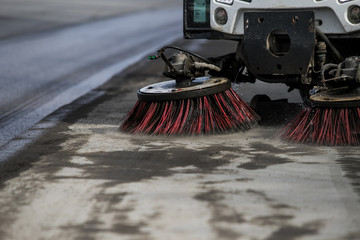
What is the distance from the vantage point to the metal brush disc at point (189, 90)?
6.41m

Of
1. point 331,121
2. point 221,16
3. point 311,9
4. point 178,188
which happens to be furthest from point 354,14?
Result: point 178,188

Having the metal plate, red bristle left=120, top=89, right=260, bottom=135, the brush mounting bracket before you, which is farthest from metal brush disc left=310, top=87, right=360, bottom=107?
the brush mounting bracket

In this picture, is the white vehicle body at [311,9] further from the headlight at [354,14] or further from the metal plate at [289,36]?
the metal plate at [289,36]

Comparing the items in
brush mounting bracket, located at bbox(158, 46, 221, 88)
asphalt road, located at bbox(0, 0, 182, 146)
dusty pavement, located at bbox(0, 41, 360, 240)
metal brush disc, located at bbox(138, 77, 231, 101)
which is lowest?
asphalt road, located at bbox(0, 0, 182, 146)

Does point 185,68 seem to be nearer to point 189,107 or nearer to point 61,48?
point 189,107

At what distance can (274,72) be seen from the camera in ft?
20.9

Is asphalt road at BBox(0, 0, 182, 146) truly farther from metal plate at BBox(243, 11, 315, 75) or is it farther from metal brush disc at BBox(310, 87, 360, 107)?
metal brush disc at BBox(310, 87, 360, 107)

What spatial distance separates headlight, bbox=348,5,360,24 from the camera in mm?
6156

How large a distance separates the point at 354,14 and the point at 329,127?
88cm

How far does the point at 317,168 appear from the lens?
209 inches

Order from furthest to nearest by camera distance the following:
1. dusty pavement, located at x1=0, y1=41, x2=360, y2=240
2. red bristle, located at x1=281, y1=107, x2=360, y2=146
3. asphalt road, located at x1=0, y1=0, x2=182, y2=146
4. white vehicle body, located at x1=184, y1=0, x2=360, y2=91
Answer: asphalt road, located at x1=0, y1=0, x2=182, y2=146
white vehicle body, located at x1=184, y1=0, x2=360, y2=91
red bristle, located at x1=281, y1=107, x2=360, y2=146
dusty pavement, located at x1=0, y1=41, x2=360, y2=240

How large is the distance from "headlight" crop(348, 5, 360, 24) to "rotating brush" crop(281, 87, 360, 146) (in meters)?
0.51

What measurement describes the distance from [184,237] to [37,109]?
489 cm

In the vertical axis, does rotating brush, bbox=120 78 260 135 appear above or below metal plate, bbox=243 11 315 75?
below
